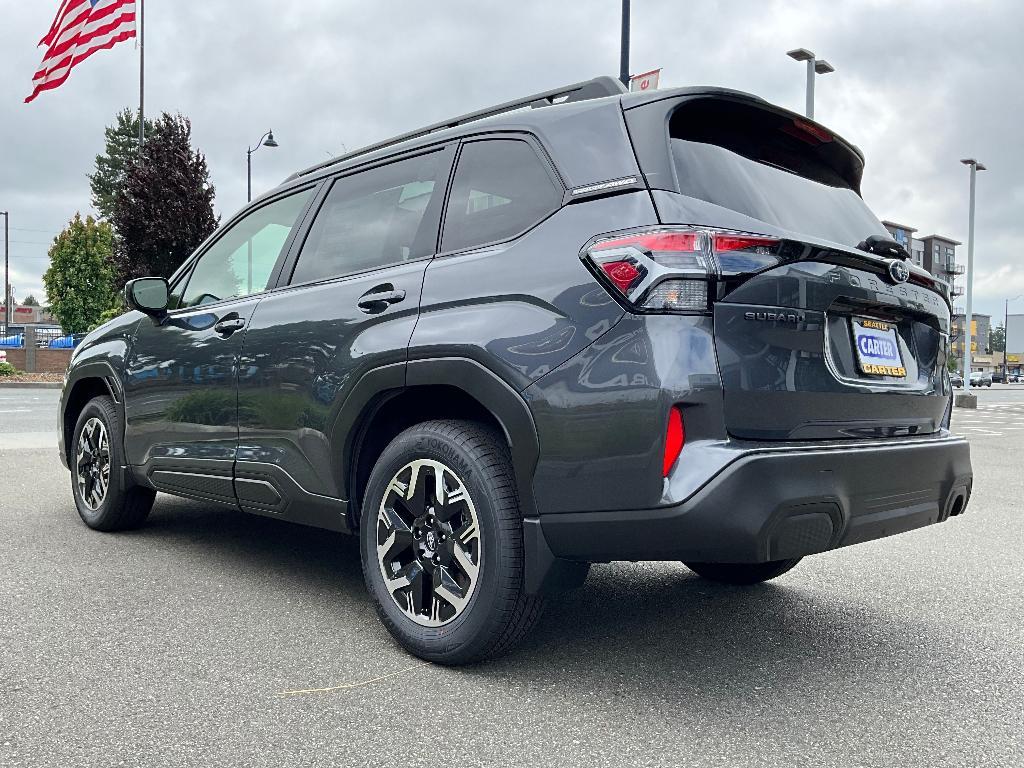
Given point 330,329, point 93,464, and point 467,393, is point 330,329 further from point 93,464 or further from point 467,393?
point 93,464

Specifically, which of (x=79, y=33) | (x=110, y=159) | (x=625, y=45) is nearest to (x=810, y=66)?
(x=625, y=45)

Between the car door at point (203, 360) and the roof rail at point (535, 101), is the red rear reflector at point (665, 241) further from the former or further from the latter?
the car door at point (203, 360)

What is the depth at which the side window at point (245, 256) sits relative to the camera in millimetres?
4141

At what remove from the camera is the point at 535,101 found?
340cm

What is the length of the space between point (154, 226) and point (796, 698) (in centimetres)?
2568

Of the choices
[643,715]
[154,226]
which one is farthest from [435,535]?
[154,226]

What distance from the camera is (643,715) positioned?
261cm

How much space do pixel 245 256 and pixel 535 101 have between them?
177 centimetres

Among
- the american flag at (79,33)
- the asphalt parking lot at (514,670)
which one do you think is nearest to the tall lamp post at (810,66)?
the american flag at (79,33)

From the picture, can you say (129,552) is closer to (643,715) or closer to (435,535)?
(435,535)

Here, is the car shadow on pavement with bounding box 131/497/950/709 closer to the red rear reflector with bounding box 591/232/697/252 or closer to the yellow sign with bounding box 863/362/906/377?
the yellow sign with bounding box 863/362/906/377

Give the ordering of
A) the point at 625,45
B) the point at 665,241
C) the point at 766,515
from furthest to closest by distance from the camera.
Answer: the point at 625,45, the point at 665,241, the point at 766,515

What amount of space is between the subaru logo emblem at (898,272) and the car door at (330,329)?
5.16ft

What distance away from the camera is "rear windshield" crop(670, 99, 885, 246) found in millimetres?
2801
